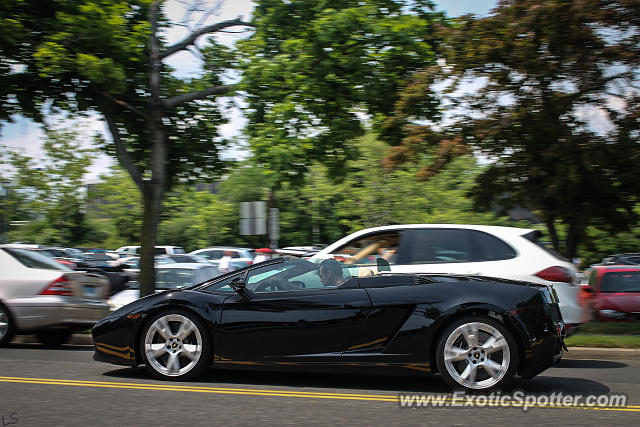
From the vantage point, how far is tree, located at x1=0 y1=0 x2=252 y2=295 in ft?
42.3

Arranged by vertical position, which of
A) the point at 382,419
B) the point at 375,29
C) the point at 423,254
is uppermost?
the point at 375,29

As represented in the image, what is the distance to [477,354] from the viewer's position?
19.7ft

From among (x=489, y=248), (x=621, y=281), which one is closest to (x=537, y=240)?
(x=489, y=248)

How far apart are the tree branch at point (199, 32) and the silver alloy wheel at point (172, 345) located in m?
9.31

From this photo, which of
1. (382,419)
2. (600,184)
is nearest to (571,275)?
(382,419)

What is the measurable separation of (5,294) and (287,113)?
21.0 feet

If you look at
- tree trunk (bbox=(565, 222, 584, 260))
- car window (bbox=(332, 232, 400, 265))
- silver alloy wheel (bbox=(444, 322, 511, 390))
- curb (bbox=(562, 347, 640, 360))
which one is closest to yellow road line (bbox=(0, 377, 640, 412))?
silver alloy wheel (bbox=(444, 322, 511, 390))

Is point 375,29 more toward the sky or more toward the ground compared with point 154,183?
more toward the sky

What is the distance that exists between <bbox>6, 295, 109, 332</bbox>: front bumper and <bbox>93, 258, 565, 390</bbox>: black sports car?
10.4 feet

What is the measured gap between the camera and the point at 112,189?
53.1 m

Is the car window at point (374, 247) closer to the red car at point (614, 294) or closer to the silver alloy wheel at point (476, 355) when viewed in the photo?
the silver alloy wheel at point (476, 355)

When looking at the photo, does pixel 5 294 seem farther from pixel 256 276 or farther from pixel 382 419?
pixel 382 419

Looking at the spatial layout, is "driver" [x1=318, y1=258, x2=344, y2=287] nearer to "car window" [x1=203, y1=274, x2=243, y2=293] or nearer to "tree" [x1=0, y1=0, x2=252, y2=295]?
"car window" [x1=203, y1=274, x2=243, y2=293]

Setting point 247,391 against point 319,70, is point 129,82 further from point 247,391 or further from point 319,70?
point 247,391
